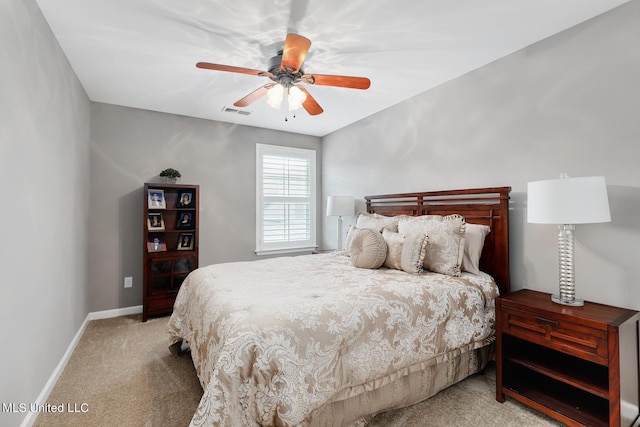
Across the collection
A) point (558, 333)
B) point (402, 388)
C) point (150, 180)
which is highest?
point (150, 180)

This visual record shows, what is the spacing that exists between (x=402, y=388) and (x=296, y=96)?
2.26 m

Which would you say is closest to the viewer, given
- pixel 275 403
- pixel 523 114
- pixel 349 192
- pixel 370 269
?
pixel 275 403

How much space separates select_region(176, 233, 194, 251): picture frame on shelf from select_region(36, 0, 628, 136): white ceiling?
5.59ft

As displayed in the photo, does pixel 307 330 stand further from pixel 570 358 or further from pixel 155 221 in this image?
pixel 155 221

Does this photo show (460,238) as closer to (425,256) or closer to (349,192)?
(425,256)

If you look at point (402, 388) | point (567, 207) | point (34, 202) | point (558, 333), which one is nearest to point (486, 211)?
point (567, 207)

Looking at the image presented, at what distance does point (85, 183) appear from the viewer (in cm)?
327

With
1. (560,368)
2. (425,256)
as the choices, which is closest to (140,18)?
(425,256)

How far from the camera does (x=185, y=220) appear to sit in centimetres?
382

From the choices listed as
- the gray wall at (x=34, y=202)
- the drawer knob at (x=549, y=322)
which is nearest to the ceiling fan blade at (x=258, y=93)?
the gray wall at (x=34, y=202)

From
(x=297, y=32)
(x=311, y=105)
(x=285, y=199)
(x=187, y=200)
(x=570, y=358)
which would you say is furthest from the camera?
(x=285, y=199)

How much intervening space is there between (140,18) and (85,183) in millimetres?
2076

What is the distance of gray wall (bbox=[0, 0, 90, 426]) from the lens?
1.52 metres

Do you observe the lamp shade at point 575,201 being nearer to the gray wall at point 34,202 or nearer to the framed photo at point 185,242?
the gray wall at point 34,202
